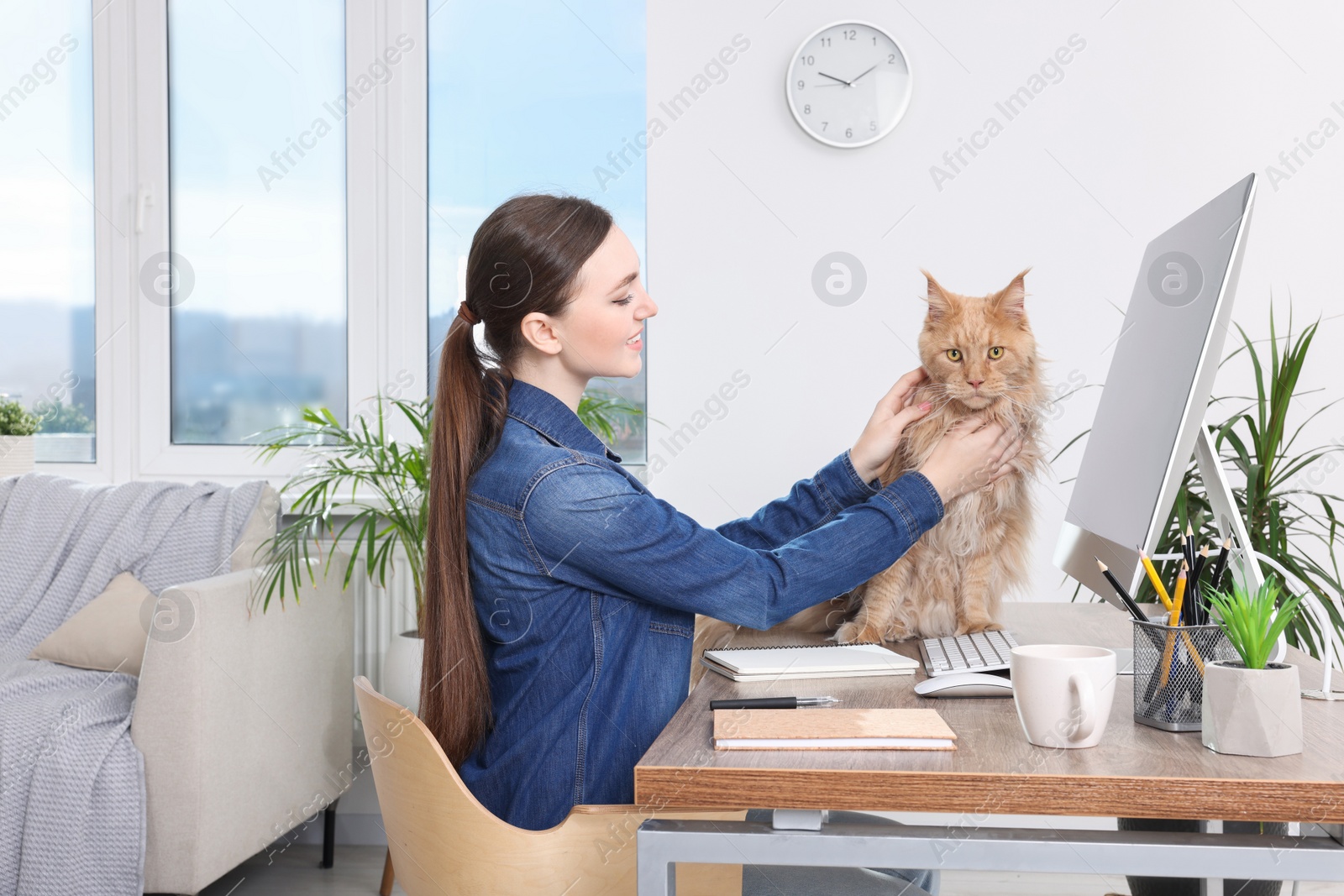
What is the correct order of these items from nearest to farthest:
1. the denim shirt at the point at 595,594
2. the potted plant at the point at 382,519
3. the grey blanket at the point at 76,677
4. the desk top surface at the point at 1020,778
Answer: the desk top surface at the point at 1020,778 < the denim shirt at the point at 595,594 < the grey blanket at the point at 76,677 < the potted plant at the point at 382,519

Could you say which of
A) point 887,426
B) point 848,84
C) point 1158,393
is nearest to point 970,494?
point 887,426

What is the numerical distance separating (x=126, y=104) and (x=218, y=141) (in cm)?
28

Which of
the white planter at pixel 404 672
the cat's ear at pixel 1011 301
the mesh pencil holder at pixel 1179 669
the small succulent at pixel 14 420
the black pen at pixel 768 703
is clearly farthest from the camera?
the small succulent at pixel 14 420

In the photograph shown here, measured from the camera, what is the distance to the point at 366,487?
2.73 metres

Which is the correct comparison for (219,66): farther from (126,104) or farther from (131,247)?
(131,247)

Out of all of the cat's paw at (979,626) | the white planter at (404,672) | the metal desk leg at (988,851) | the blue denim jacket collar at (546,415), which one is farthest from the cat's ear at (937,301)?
the white planter at (404,672)

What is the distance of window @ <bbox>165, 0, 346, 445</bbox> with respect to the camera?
290 centimetres

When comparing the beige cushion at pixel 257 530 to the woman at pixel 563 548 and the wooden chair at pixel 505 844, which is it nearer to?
the woman at pixel 563 548

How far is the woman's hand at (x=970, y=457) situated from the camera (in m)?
1.14

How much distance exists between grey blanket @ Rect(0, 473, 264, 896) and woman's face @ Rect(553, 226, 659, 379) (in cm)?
135

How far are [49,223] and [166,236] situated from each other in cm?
41

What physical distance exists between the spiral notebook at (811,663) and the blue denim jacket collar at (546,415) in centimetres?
30

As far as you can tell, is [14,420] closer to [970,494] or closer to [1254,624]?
[970,494]

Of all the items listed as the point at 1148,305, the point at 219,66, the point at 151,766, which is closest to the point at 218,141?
the point at 219,66
